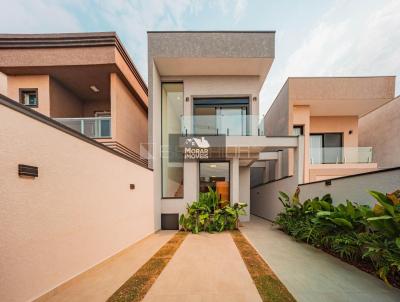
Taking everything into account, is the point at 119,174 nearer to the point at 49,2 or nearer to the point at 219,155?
the point at 219,155

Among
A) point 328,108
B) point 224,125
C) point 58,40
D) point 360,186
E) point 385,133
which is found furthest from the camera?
point 385,133

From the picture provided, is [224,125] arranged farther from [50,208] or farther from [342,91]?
[342,91]

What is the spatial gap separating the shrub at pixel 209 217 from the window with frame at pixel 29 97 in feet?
25.5

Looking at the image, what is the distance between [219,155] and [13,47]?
30.3ft

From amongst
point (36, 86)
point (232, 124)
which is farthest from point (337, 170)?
point (36, 86)

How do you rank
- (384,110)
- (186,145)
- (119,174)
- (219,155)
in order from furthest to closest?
1. (384,110)
2. (219,155)
3. (186,145)
4. (119,174)

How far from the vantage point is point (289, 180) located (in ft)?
24.5

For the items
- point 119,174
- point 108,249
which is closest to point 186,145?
point 119,174

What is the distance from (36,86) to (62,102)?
3.19 ft

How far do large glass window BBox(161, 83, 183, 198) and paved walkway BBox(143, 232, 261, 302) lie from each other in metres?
3.38

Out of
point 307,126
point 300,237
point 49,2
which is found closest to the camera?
point 300,237

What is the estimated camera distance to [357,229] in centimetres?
371

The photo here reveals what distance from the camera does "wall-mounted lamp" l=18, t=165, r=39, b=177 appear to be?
220 cm

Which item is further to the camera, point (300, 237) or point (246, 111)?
point (246, 111)
